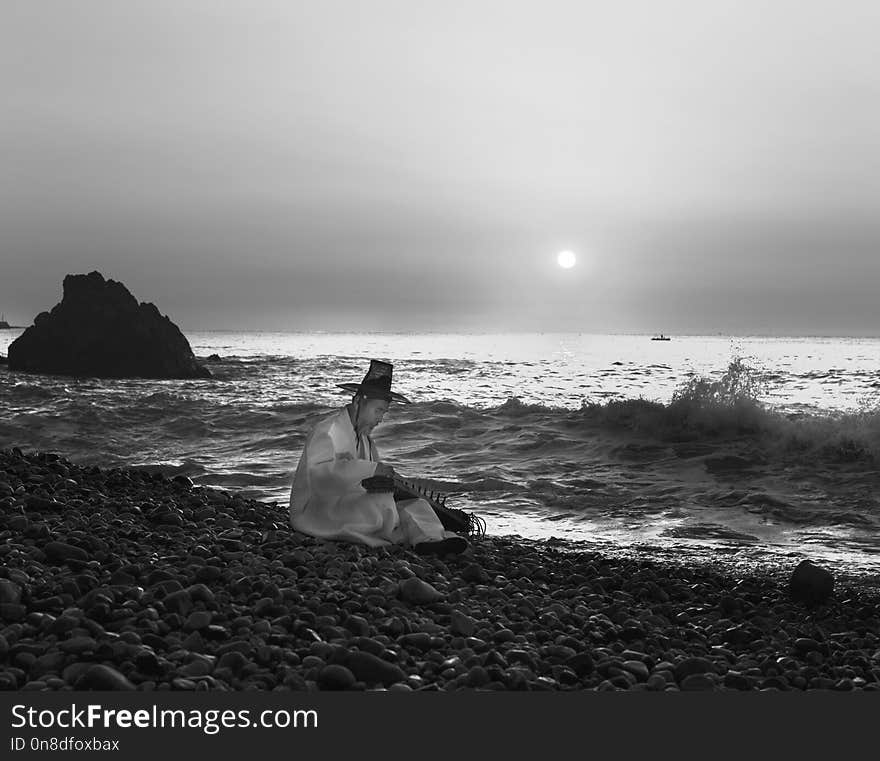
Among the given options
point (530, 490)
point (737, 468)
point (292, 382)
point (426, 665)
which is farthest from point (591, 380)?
point (426, 665)

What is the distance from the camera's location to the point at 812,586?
7.47m

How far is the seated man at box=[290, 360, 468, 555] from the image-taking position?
7555mm

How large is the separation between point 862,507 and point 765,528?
2621 mm

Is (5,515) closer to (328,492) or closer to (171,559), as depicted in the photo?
(171,559)

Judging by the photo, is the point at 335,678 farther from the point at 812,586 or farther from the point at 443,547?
the point at 812,586

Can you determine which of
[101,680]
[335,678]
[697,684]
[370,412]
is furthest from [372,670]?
[370,412]

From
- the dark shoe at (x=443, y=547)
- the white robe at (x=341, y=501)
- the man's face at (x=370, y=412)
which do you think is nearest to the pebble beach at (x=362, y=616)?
the dark shoe at (x=443, y=547)

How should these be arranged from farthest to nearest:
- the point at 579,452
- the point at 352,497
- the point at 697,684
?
the point at 579,452 < the point at 352,497 < the point at 697,684

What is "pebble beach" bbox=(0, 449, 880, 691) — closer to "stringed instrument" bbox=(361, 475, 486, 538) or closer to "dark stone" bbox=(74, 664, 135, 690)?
"dark stone" bbox=(74, 664, 135, 690)

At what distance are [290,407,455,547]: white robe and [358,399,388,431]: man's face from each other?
19 cm

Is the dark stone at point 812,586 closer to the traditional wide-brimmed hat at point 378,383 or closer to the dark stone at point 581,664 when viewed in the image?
the dark stone at point 581,664

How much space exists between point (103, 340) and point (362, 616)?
4363 centimetres

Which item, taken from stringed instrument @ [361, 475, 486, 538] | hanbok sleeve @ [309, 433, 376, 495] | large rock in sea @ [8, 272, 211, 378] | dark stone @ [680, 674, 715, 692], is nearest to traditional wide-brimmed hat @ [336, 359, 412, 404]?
hanbok sleeve @ [309, 433, 376, 495]

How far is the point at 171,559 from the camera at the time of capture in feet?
20.2
